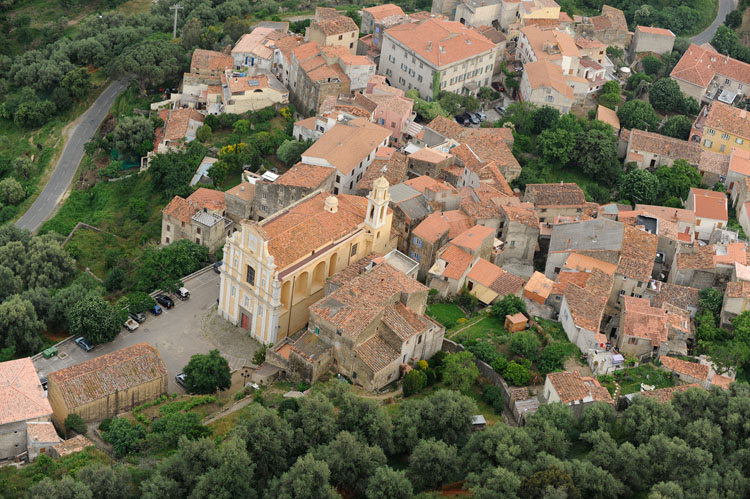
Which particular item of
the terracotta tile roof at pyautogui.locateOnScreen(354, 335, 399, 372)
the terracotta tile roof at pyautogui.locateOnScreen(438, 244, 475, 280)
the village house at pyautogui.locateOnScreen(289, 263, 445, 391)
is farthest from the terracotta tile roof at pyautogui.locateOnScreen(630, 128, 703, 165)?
the terracotta tile roof at pyautogui.locateOnScreen(354, 335, 399, 372)

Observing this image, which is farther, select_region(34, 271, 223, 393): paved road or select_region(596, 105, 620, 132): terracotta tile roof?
select_region(596, 105, 620, 132): terracotta tile roof

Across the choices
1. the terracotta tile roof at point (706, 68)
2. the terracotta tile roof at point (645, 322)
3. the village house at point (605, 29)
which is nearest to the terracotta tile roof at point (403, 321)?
the terracotta tile roof at point (645, 322)

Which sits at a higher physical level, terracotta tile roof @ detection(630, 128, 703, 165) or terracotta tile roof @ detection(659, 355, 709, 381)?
terracotta tile roof @ detection(630, 128, 703, 165)

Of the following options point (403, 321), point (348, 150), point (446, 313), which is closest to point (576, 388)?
point (403, 321)

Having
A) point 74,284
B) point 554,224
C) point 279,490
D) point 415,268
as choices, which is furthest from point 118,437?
point 554,224

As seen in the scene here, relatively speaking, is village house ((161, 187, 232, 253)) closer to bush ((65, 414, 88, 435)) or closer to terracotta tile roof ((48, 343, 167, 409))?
terracotta tile roof ((48, 343, 167, 409))

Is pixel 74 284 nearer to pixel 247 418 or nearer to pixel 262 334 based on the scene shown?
pixel 262 334

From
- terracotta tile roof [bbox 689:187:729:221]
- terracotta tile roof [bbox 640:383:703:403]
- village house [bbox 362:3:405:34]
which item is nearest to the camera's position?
terracotta tile roof [bbox 640:383:703:403]
